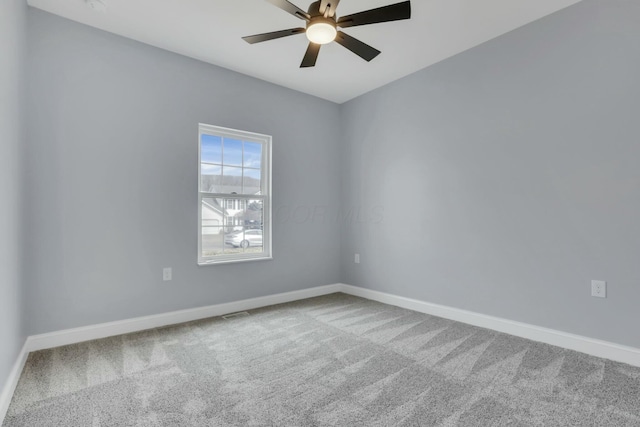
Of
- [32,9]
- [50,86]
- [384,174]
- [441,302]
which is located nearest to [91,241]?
[50,86]

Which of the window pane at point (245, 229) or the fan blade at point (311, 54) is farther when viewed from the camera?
the window pane at point (245, 229)

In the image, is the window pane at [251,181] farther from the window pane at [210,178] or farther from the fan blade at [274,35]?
the fan blade at [274,35]

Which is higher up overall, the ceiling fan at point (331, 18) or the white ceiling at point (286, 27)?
the white ceiling at point (286, 27)

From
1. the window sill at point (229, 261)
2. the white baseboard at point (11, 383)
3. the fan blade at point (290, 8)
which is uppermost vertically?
the fan blade at point (290, 8)

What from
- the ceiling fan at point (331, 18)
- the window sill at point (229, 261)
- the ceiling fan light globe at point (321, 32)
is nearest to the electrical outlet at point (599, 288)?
the ceiling fan at point (331, 18)

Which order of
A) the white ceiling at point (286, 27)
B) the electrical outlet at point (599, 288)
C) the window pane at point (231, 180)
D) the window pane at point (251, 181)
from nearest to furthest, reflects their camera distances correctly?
the electrical outlet at point (599, 288), the white ceiling at point (286, 27), the window pane at point (231, 180), the window pane at point (251, 181)

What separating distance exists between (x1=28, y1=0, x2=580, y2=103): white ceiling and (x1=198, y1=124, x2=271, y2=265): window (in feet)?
2.64

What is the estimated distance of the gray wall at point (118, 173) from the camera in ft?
8.06

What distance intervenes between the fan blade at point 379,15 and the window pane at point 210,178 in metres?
2.03

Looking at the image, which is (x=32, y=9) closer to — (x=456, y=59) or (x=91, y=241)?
(x=91, y=241)

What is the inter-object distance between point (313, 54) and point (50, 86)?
212 cm

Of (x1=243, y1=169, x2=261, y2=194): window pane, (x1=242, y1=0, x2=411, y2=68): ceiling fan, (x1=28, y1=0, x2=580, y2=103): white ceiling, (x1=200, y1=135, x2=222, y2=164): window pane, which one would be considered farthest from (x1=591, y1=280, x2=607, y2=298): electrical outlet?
(x1=200, y1=135, x2=222, y2=164): window pane

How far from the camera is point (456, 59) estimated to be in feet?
10.3

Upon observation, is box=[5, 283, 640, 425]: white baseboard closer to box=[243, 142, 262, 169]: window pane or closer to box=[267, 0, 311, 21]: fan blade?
box=[243, 142, 262, 169]: window pane
